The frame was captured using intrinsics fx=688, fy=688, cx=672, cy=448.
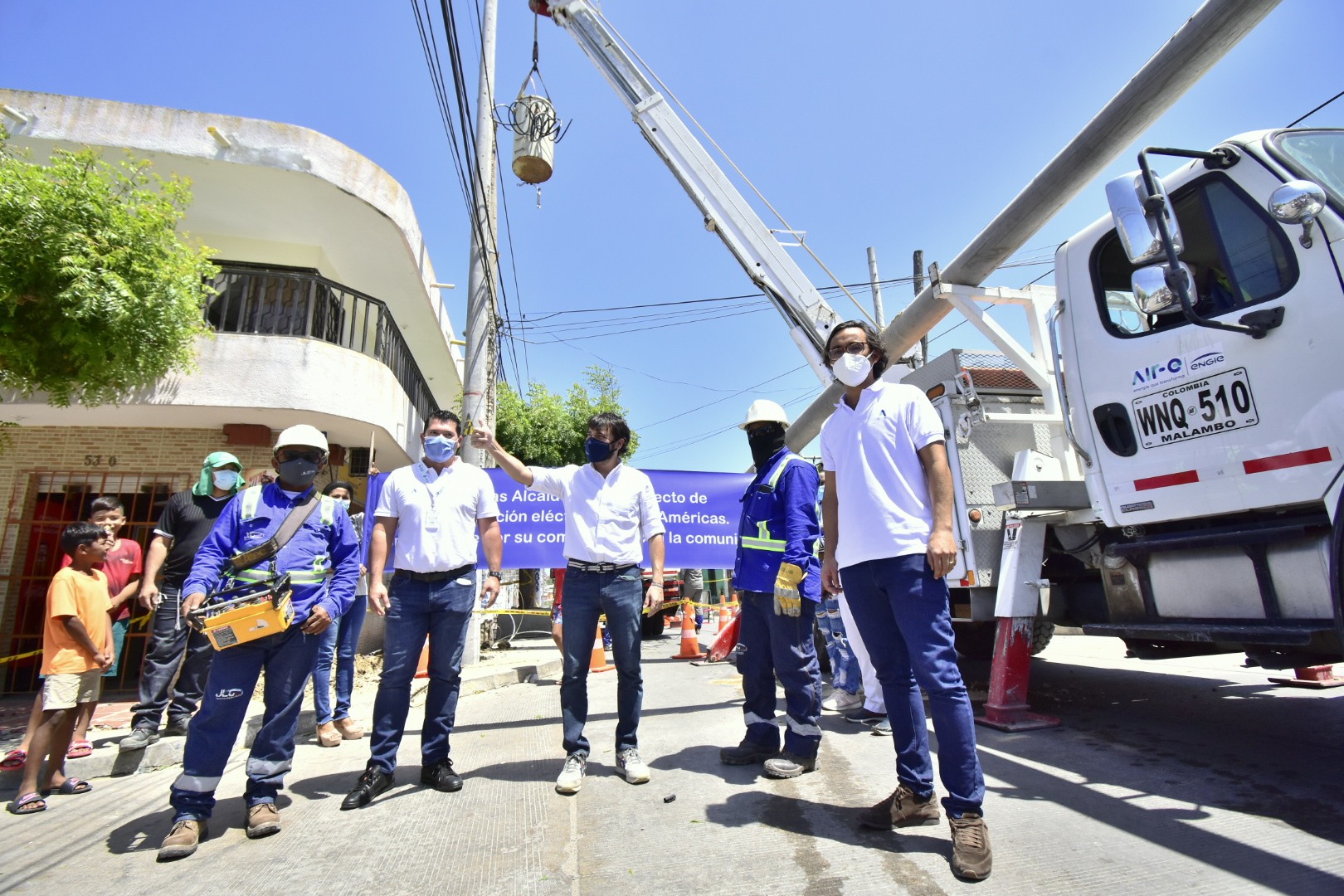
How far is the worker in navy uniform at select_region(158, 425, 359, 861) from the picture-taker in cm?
296

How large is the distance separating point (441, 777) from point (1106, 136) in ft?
18.4

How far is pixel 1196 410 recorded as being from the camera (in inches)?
133

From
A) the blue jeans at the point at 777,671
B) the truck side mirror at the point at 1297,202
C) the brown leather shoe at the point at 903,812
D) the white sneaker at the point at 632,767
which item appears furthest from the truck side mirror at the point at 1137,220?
the white sneaker at the point at 632,767

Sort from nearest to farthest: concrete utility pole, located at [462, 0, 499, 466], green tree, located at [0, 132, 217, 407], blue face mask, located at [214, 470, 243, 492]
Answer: blue face mask, located at [214, 470, 243, 492], green tree, located at [0, 132, 217, 407], concrete utility pole, located at [462, 0, 499, 466]

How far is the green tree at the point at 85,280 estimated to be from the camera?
191 inches

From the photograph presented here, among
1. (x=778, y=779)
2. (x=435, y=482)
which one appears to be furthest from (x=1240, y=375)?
(x=435, y=482)

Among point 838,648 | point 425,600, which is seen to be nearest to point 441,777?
point 425,600

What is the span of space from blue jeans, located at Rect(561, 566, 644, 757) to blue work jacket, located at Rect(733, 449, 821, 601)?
2.17 feet

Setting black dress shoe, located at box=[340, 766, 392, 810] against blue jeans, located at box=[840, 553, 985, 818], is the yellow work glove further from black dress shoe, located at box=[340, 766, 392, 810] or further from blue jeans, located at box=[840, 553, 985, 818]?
black dress shoe, located at box=[340, 766, 392, 810]

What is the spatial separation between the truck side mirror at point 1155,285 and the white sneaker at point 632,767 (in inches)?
127

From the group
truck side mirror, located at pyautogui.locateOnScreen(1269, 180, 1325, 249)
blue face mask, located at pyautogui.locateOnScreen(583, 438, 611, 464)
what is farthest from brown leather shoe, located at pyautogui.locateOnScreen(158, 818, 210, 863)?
truck side mirror, located at pyautogui.locateOnScreen(1269, 180, 1325, 249)

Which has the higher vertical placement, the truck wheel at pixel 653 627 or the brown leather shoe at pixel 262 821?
the truck wheel at pixel 653 627

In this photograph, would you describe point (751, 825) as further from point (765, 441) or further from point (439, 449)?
point (439, 449)

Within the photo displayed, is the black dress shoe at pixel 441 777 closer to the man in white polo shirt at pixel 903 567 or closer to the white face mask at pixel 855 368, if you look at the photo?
the man in white polo shirt at pixel 903 567
